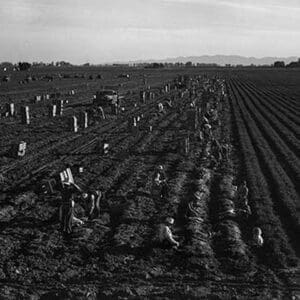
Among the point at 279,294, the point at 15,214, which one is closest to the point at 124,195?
the point at 15,214

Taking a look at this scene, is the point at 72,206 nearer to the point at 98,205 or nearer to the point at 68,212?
the point at 68,212

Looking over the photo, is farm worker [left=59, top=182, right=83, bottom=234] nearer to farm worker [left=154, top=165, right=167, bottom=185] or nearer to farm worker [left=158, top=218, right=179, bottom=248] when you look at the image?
farm worker [left=158, top=218, right=179, bottom=248]

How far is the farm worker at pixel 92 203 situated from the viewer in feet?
45.0

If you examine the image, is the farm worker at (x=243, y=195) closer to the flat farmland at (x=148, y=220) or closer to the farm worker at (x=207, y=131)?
the flat farmland at (x=148, y=220)

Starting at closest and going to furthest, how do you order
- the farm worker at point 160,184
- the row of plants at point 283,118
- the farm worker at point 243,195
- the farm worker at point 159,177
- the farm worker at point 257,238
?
the farm worker at point 257,238 → the farm worker at point 243,195 → the farm worker at point 160,184 → the farm worker at point 159,177 → the row of plants at point 283,118

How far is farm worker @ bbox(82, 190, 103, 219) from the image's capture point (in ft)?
45.0

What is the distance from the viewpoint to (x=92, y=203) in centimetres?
1383

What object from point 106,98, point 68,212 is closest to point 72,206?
point 68,212

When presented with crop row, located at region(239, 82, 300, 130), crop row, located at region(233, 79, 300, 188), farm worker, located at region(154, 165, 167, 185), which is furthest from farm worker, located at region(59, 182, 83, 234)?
crop row, located at region(239, 82, 300, 130)

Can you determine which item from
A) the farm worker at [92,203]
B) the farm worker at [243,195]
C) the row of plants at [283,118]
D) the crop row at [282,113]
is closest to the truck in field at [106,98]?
the row of plants at [283,118]

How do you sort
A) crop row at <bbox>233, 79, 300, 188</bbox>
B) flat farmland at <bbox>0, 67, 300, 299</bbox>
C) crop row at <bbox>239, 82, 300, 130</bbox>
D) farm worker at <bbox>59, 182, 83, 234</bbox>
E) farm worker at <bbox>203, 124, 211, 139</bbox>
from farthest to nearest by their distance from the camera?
crop row at <bbox>239, 82, 300, 130</bbox>, farm worker at <bbox>203, 124, 211, 139</bbox>, crop row at <bbox>233, 79, 300, 188</bbox>, farm worker at <bbox>59, 182, 83, 234</bbox>, flat farmland at <bbox>0, 67, 300, 299</bbox>

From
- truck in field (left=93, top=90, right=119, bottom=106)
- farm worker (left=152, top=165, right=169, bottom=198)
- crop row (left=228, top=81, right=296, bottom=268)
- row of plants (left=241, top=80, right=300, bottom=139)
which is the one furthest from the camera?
truck in field (left=93, top=90, right=119, bottom=106)

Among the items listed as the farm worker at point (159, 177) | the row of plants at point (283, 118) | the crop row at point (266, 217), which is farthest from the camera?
the row of plants at point (283, 118)

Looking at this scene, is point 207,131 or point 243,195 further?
point 207,131
